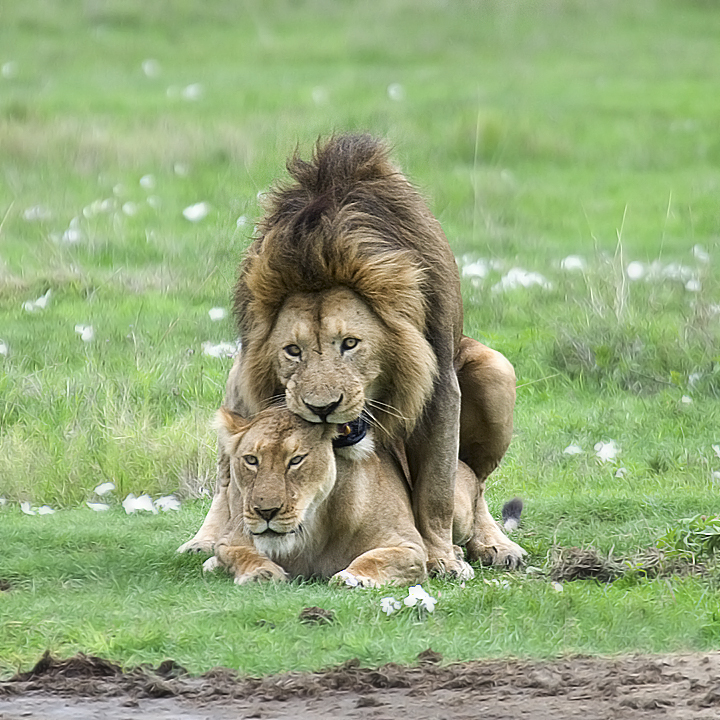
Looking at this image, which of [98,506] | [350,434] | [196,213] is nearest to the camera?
[350,434]

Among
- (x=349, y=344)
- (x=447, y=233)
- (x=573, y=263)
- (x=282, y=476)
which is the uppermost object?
(x=447, y=233)

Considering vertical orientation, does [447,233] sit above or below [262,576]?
above

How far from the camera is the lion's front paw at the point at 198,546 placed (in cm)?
699

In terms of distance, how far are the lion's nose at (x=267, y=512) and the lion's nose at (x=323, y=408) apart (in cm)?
40

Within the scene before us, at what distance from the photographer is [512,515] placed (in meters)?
7.72

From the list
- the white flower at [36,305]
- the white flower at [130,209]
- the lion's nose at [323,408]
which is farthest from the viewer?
the white flower at [130,209]

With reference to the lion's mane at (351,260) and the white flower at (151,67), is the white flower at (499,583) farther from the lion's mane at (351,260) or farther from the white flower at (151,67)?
the white flower at (151,67)

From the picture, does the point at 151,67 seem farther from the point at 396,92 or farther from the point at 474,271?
the point at 474,271

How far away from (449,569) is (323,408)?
111cm

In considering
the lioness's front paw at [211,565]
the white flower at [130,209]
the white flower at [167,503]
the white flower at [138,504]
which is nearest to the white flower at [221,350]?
the white flower at [167,503]

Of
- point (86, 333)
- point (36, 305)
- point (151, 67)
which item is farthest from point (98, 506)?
point (151, 67)

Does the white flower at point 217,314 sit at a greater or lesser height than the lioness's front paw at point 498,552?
greater

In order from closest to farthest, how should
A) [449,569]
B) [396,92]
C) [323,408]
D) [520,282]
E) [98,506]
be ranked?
[323,408] → [449,569] → [98,506] → [520,282] → [396,92]

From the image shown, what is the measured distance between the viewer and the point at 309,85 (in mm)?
20984
